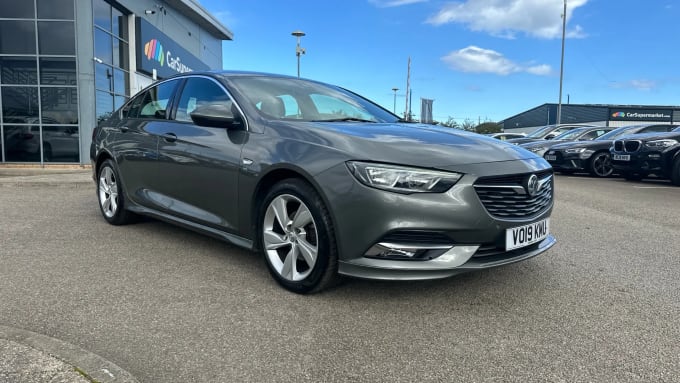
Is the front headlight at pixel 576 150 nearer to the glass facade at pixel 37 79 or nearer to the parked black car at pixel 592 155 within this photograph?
the parked black car at pixel 592 155

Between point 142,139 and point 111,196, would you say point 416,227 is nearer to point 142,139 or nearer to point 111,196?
point 142,139

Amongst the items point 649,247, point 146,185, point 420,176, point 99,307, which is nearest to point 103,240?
point 146,185

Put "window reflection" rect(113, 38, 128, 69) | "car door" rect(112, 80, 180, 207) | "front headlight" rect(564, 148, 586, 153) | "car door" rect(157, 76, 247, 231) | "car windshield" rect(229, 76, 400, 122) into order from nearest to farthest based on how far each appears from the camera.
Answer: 1. "car door" rect(157, 76, 247, 231)
2. "car windshield" rect(229, 76, 400, 122)
3. "car door" rect(112, 80, 180, 207)
4. "front headlight" rect(564, 148, 586, 153)
5. "window reflection" rect(113, 38, 128, 69)

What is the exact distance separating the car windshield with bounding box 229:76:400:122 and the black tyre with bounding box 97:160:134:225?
204cm

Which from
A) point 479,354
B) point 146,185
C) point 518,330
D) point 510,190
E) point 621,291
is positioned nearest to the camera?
point 479,354

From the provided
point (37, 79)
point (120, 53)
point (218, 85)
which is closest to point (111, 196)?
point (218, 85)

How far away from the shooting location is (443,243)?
2.80m

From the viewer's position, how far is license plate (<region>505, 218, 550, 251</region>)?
2.95m

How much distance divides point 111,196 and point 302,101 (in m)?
2.64

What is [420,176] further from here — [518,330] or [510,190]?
[518,330]

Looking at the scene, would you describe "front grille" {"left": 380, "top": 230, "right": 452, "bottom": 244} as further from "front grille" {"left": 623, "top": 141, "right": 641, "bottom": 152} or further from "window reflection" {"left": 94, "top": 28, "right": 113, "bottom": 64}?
"window reflection" {"left": 94, "top": 28, "right": 113, "bottom": 64}

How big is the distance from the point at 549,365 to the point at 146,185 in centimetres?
366

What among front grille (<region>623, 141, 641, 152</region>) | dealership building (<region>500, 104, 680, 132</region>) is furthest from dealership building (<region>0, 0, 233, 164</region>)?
dealership building (<region>500, 104, 680, 132</region>)

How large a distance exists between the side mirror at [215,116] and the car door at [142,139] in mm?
925
